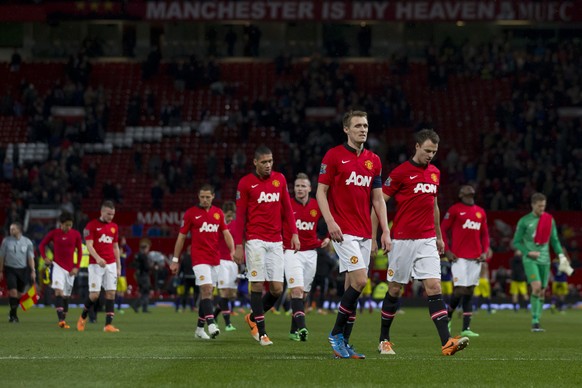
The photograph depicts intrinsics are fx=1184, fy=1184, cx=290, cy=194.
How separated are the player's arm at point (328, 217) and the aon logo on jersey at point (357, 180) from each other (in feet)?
0.94

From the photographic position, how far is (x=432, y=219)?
1433cm

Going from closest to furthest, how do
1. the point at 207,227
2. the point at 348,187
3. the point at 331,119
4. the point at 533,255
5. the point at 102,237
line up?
the point at 348,187 < the point at 207,227 < the point at 533,255 < the point at 102,237 < the point at 331,119

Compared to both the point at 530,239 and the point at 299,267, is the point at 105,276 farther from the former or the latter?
the point at 530,239

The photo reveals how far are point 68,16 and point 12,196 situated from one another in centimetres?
1273

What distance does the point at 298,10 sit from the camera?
5316cm

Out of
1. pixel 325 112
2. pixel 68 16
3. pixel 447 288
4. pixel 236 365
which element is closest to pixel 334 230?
pixel 236 365

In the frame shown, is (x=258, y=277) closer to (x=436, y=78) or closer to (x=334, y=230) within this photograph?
(x=334, y=230)

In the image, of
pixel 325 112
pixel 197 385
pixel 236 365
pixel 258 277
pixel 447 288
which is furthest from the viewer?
pixel 325 112

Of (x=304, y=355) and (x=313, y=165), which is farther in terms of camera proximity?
(x=313, y=165)

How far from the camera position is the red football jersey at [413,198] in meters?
14.3

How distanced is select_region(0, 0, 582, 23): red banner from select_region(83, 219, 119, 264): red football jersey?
31441 millimetres

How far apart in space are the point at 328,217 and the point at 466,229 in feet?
26.8

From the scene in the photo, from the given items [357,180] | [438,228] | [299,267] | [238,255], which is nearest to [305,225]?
[299,267]

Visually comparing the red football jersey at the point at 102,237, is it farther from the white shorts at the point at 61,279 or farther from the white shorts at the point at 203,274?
the white shorts at the point at 203,274
